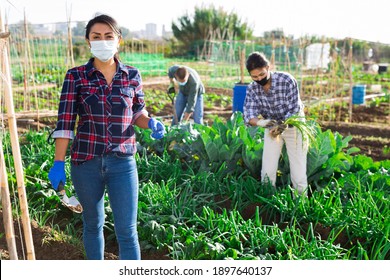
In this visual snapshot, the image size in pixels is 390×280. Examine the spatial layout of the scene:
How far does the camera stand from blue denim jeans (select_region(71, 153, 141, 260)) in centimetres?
236

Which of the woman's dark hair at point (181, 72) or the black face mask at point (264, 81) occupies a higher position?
the black face mask at point (264, 81)

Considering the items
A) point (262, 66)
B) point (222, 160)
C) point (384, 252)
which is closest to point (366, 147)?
point (222, 160)

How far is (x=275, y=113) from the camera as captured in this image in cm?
382

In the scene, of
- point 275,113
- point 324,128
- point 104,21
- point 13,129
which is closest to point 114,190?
point 13,129

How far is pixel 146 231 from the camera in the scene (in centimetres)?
319

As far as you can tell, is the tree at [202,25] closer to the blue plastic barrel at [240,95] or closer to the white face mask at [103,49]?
the blue plastic barrel at [240,95]

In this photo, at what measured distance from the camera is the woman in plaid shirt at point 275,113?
3.65m

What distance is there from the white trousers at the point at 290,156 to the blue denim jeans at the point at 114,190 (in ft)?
5.36

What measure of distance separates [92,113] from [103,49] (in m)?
0.29

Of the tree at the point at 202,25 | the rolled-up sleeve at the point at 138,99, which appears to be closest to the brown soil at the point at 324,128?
the rolled-up sleeve at the point at 138,99

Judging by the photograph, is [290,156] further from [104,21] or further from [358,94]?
[358,94]

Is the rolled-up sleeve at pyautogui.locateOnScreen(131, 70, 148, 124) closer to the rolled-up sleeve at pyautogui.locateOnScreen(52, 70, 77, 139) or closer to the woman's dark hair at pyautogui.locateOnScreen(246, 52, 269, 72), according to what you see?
the rolled-up sleeve at pyautogui.locateOnScreen(52, 70, 77, 139)

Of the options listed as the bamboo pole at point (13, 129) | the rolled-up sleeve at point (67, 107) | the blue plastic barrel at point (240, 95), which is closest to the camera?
the bamboo pole at point (13, 129)

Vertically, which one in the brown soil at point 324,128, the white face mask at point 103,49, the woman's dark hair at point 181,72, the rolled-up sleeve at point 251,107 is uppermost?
the white face mask at point 103,49
